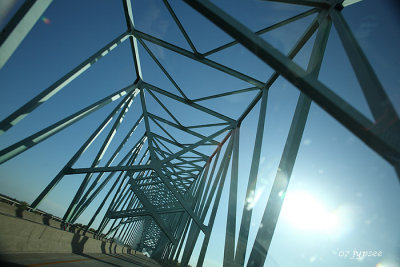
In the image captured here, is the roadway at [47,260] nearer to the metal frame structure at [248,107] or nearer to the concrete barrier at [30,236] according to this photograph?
the concrete barrier at [30,236]

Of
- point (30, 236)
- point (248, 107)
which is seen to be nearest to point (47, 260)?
point (30, 236)

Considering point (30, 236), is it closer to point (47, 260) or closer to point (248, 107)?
point (47, 260)

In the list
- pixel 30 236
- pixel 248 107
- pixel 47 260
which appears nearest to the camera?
pixel 47 260

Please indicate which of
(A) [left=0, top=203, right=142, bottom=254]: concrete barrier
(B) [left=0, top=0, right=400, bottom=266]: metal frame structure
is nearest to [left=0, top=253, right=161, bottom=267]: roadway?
(A) [left=0, top=203, right=142, bottom=254]: concrete barrier

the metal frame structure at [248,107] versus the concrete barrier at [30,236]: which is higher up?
the metal frame structure at [248,107]

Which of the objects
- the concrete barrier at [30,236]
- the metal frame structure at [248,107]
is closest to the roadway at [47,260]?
the concrete barrier at [30,236]

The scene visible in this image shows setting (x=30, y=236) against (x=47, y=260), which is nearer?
(x=47, y=260)

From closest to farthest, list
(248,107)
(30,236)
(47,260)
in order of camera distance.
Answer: (47,260), (30,236), (248,107)

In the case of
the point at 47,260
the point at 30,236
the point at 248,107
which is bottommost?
the point at 47,260

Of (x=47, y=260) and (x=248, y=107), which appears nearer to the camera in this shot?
(x=47, y=260)

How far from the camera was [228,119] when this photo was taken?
1220cm

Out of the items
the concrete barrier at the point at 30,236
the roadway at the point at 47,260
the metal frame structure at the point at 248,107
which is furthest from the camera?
the concrete barrier at the point at 30,236

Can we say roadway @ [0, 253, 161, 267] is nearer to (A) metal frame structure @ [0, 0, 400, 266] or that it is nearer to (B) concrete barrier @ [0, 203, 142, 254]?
(B) concrete barrier @ [0, 203, 142, 254]

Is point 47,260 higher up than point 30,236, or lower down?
lower down
